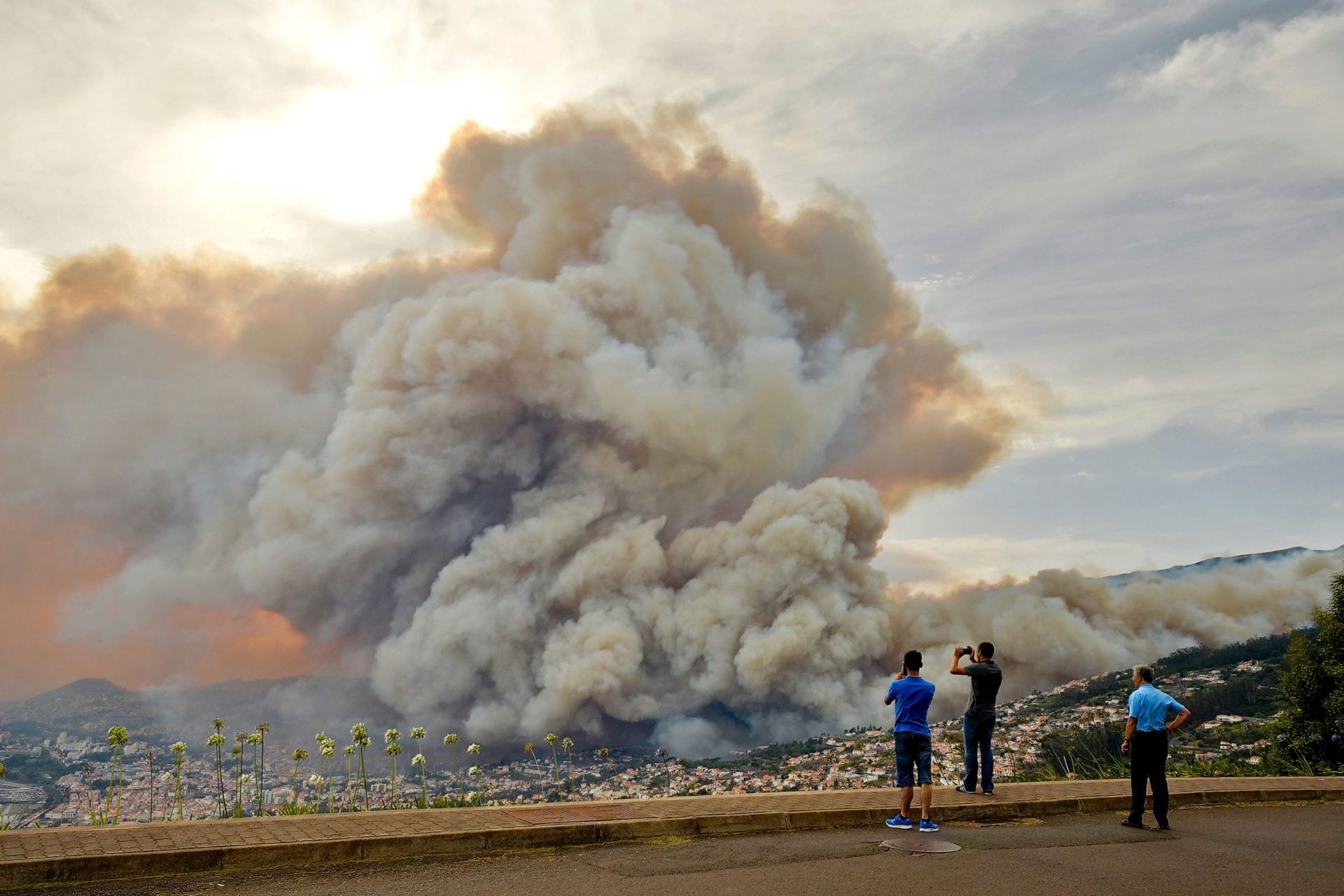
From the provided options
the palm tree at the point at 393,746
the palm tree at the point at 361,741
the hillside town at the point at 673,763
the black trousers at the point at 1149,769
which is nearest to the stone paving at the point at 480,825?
the black trousers at the point at 1149,769

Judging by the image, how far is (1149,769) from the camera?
11508mm

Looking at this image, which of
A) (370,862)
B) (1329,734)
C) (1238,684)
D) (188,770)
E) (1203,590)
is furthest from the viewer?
(1203,590)

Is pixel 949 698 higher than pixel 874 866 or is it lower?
lower

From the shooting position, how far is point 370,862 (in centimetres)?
866

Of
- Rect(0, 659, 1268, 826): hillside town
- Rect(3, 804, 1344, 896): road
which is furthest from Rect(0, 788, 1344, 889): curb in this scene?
Rect(0, 659, 1268, 826): hillside town

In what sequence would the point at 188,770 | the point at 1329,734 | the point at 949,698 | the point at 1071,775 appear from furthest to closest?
1. the point at 949,698
2. the point at 188,770
3. the point at 1329,734
4. the point at 1071,775

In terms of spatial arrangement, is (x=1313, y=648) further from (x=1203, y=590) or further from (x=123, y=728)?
(x=1203, y=590)

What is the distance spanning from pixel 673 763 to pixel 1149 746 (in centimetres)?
6361

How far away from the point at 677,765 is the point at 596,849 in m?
61.8

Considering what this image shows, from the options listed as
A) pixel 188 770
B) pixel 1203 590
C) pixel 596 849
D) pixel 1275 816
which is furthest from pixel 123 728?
pixel 1203 590

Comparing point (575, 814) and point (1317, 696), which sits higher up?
point (575, 814)

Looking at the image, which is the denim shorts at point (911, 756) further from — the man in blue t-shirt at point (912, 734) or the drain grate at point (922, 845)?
the drain grate at point (922, 845)

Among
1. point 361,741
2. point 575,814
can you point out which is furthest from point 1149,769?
point 361,741

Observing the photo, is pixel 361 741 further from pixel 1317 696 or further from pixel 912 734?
pixel 1317 696
